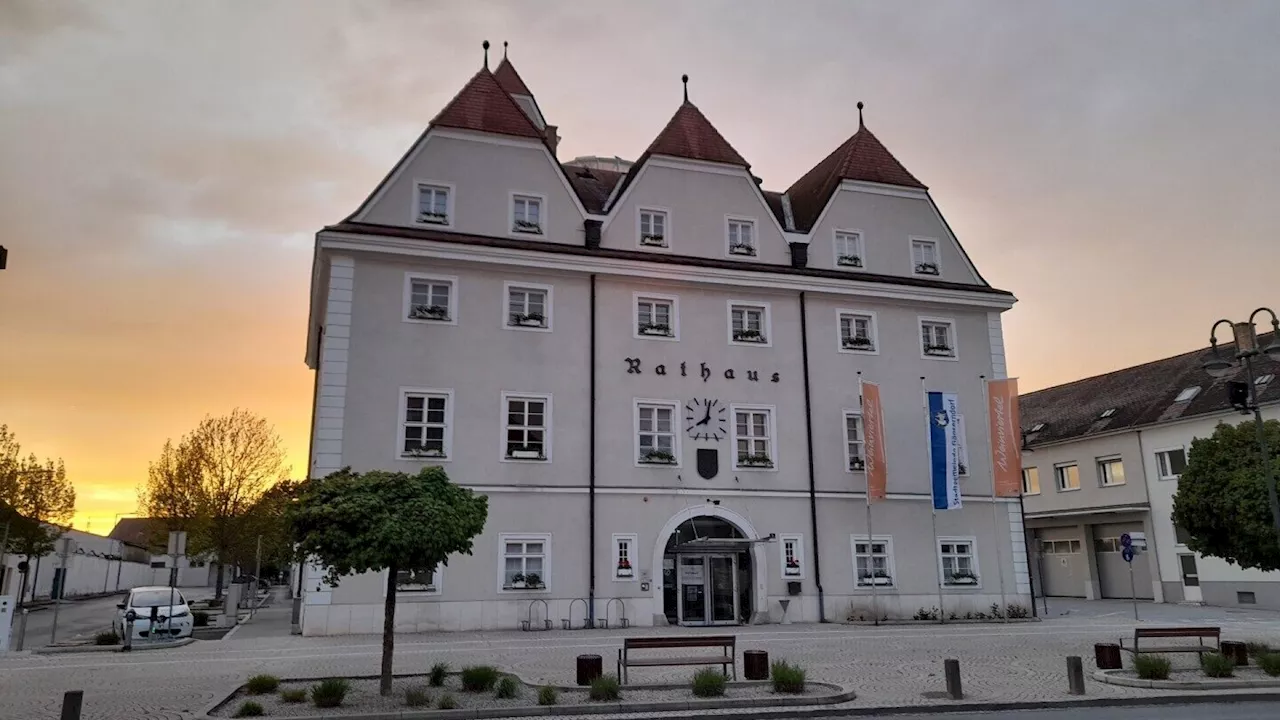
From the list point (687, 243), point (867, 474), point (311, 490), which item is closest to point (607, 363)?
point (687, 243)

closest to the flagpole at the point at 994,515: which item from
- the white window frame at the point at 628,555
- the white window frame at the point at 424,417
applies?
the white window frame at the point at 628,555

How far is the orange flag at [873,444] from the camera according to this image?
28844mm

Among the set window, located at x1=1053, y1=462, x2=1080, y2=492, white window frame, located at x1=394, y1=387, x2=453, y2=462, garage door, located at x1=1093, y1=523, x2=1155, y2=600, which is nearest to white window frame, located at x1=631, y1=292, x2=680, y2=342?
white window frame, located at x1=394, y1=387, x2=453, y2=462

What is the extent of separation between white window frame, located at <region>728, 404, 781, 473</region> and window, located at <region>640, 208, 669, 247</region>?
5.84 meters

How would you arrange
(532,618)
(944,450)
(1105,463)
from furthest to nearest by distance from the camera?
1. (1105,463)
2. (944,450)
3. (532,618)

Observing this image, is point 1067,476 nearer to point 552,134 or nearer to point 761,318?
point 761,318

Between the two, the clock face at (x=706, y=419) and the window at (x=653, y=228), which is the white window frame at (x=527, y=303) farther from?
the clock face at (x=706, y=419)

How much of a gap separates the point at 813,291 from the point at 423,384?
42.8ft

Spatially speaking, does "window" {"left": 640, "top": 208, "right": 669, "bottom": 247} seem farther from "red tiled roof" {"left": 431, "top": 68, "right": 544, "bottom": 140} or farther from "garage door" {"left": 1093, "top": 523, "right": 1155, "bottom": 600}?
"garage door" {"left": 1093, "top": 523, "right": 1155, "bottom": 600}

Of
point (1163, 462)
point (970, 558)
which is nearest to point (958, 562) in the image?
point (970, 558)

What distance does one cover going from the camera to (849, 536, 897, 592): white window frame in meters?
28.9

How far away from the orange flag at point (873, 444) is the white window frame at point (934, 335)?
355 centimetres

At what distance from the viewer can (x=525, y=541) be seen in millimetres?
26344

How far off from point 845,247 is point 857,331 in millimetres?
3046
